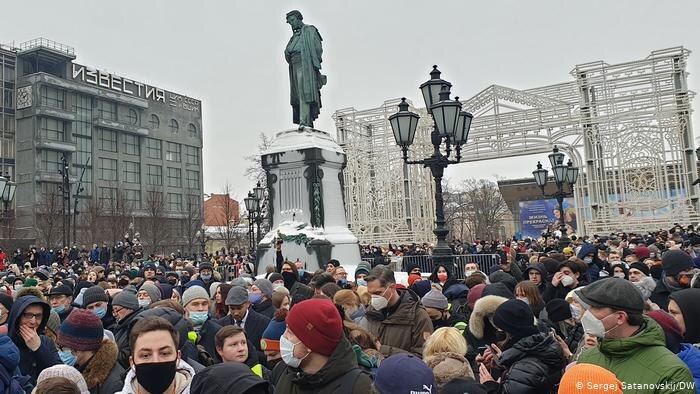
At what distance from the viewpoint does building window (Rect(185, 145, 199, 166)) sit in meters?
83.2

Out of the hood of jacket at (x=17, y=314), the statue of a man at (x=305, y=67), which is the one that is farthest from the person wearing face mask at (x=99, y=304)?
the statue of a man at (x=305, y=67)

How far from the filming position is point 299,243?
1622 cm

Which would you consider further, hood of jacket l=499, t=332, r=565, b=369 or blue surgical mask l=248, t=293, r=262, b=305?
blue surgical mask l=248, t=293, r=262, b=305

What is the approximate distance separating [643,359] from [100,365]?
3590mm

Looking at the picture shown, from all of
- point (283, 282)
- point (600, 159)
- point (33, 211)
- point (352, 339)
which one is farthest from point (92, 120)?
point (352, 339)

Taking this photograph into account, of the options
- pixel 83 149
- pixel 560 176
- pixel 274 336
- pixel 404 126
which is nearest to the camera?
pixel 274 336

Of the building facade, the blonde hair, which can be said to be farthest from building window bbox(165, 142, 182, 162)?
the blonde hair

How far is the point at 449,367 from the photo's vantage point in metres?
3.69

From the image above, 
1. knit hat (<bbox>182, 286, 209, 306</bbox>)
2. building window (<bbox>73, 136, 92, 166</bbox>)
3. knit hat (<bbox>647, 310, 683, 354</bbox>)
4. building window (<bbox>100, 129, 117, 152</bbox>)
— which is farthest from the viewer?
building window (<bbox>100, 129, 117, 152</bbox>)

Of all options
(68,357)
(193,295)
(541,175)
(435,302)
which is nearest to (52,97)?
(541,175)

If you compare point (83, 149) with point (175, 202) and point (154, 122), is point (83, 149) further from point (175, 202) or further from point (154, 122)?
point (175, 202)

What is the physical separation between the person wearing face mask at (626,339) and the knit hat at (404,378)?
960mm

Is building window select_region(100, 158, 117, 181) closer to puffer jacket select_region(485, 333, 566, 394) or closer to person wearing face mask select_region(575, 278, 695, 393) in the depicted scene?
puffer jacket select_region(485, 333, 566, 394)

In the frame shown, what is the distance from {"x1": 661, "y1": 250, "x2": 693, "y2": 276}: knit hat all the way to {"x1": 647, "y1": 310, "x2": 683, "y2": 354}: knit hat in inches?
123
